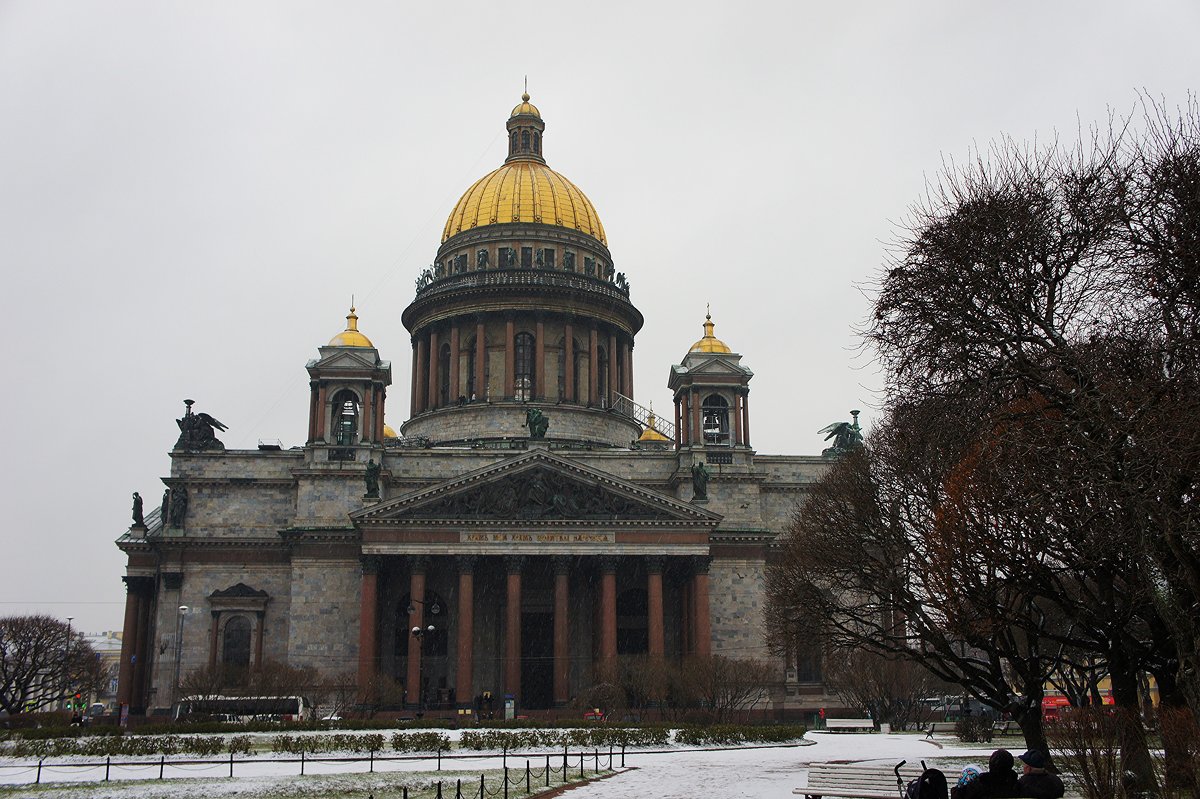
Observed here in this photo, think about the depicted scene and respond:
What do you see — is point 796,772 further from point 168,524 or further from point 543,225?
point 543,225

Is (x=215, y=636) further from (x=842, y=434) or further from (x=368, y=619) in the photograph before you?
(x=842, y=434)

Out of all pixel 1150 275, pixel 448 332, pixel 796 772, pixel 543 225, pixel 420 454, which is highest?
pixel 543 225

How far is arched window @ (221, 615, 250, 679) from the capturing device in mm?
63531

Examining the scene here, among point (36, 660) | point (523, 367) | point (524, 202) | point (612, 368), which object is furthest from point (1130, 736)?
point (36, 660)

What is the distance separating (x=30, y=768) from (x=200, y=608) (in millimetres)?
34323

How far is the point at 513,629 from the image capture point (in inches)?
2314

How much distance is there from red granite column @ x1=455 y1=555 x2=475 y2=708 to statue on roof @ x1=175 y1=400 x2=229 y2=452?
58.9 ft

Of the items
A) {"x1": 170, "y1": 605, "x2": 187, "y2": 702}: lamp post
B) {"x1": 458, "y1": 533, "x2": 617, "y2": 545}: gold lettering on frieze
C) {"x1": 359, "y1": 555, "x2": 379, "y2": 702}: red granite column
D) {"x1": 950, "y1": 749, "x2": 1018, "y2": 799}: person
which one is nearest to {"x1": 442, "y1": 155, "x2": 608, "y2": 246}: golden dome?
{"x1": 458, "y1": 533, "x2": 617, "y2": 545}: gold lettering on frieze

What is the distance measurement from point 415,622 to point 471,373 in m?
22.5

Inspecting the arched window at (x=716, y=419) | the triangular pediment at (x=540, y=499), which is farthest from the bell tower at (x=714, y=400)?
the triangular pediment at (x=540, y=499)

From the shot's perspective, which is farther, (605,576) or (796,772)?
(605,576)

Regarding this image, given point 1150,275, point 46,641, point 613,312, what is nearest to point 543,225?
point 613,312

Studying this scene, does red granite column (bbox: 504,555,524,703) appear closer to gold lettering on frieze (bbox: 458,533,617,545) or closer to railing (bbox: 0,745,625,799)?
gold lettering on frieze (bbox: 458,533,617,545)

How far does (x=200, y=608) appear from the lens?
63969 millimetres
